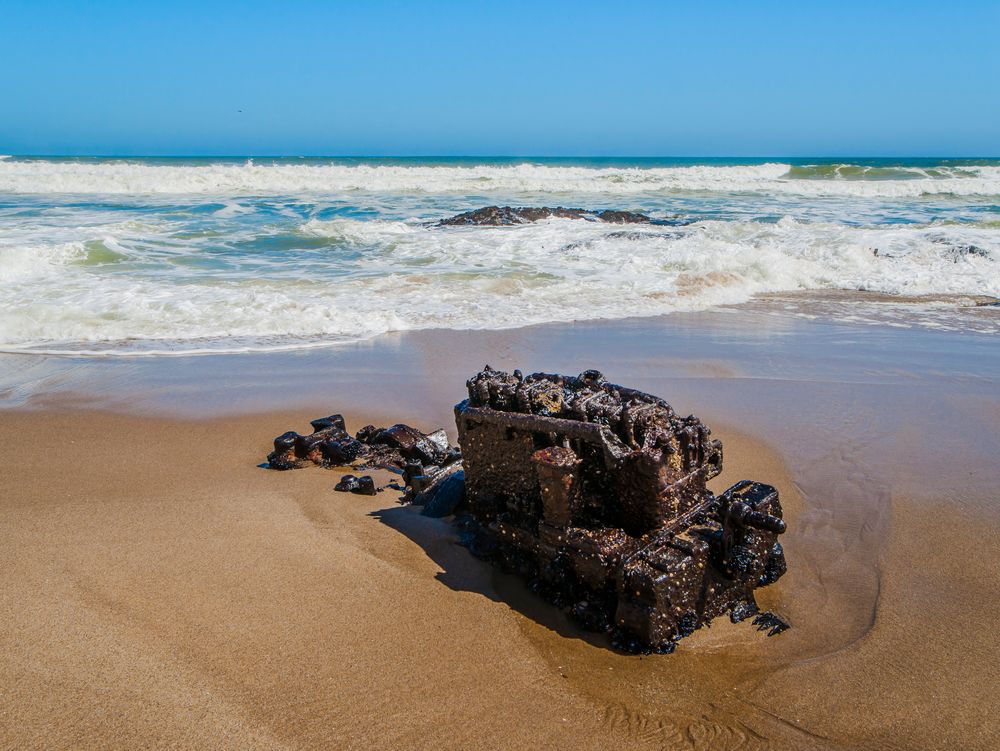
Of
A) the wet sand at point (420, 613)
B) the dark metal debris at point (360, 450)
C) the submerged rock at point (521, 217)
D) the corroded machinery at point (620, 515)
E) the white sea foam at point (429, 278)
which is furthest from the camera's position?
the submerged rock at point (521, 217)


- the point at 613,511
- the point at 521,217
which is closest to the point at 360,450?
the point at 613,511

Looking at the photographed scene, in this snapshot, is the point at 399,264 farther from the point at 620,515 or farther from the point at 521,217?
the point at 620,515

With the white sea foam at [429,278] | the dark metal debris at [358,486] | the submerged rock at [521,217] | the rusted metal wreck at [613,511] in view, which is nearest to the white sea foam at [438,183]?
the submerged rock at [521,217]

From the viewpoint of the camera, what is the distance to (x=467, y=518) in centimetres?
348

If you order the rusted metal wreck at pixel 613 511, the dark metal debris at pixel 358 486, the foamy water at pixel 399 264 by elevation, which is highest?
the rusted metal wreck at pixel 613 511

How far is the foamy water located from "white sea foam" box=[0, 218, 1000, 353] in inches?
1.7

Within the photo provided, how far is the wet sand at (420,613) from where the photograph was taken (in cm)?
219

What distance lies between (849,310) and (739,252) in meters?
3.89

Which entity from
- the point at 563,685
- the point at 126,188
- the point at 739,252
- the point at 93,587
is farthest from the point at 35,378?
the point at 126,188

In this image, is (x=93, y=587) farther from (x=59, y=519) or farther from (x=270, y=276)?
(x=270, y=276)

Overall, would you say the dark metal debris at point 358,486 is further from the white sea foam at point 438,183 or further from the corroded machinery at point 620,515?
the white sea foam at point 438,183

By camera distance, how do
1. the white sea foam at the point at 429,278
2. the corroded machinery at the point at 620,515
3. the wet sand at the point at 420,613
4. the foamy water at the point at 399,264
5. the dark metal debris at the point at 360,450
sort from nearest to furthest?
the wet sand at the point at 420,613 < the corroded machinery at the point at 620,515 < the dark metal debris at the point at 360,450 < the white sea foam at the point at 429,278 < the foamy water at the point at 399,264

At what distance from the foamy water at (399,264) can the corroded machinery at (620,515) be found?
5180mm

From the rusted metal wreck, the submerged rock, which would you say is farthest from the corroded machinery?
the submerged rock
